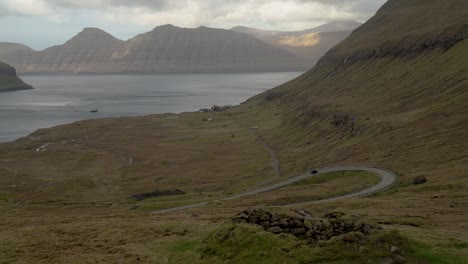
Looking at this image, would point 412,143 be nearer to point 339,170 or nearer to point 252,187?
point 339,170

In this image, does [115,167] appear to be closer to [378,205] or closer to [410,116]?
[410,116]

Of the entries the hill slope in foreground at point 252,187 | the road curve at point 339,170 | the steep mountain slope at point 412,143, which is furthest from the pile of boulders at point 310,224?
the road curve at point 339,170

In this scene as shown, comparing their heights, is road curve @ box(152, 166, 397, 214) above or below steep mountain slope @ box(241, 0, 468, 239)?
below

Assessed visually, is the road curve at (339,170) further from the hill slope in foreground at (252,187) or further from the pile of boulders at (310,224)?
the pile of boulders at (310,224)

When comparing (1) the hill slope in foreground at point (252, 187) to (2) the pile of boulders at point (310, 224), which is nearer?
(2) the pile of boulders at point (310, 224)

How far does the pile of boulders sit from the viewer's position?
36.5m

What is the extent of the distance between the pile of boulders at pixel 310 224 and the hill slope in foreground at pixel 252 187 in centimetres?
159

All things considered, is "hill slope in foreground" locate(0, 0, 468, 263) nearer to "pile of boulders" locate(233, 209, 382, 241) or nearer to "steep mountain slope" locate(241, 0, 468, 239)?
"steep mountain slope" locate(241, 0, 468, 239)

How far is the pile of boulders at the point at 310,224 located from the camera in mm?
36500

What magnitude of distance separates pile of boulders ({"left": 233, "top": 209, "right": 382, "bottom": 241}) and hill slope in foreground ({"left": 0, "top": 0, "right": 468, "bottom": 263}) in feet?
5.22

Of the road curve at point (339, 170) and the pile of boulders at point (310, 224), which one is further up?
the pile of boulders at point (310, 224)

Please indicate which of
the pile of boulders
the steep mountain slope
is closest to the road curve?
the steep mountain slope

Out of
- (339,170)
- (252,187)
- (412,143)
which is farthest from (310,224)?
(412,143)

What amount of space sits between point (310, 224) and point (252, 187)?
7214 centimetres
